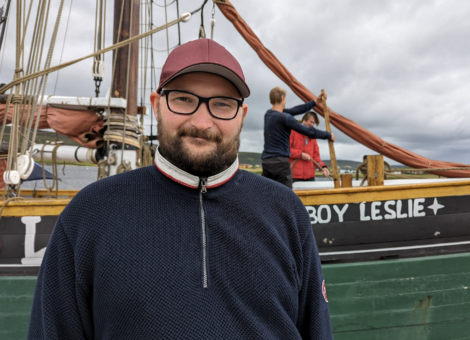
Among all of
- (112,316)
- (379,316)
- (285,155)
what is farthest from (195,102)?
(379,316)

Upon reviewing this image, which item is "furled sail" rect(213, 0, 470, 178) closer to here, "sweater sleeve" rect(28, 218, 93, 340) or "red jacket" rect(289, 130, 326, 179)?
"red jacket" rect(289, 130, 326, 179)

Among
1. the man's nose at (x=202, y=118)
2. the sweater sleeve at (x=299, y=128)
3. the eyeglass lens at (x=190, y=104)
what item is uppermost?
the sweater sleeve at (x=299, y=128)

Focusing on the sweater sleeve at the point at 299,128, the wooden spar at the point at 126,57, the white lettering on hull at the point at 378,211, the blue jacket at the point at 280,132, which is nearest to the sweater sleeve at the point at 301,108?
the blue jacket at the point at 280,132

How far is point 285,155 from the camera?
144 inches

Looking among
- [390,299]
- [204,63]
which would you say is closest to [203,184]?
[204,63]

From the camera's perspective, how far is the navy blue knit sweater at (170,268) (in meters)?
0.88

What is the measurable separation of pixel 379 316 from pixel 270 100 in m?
2.65

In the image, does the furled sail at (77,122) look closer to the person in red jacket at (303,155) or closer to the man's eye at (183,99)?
the person in red jacket at (303,155)

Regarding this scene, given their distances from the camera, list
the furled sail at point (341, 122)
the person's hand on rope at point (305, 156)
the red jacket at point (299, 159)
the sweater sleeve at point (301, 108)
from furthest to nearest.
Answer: the red jacket at point (299, 159), the person's hand on rope at point (305, 156), the furled sail at point (341, 122), the sweater sleeve at point (301, 108)

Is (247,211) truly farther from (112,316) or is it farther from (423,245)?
(423,245)

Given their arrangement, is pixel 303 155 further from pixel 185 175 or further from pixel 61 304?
pixel 61 304

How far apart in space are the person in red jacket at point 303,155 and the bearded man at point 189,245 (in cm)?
338

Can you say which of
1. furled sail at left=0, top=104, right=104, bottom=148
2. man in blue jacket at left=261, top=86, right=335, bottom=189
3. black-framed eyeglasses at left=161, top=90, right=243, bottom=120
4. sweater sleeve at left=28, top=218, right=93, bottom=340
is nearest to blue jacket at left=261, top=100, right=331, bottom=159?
man in blue jacket at left=261, top=86, right=335, bottom=189

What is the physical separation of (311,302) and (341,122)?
12.4ft
